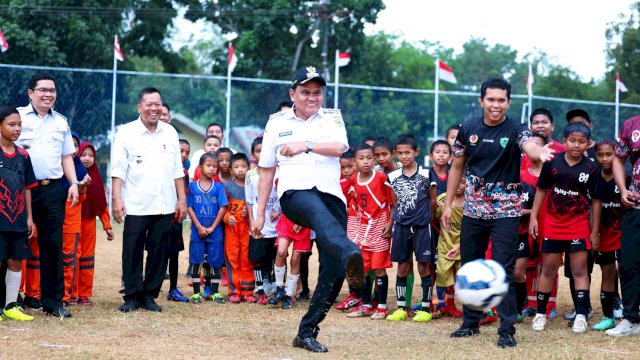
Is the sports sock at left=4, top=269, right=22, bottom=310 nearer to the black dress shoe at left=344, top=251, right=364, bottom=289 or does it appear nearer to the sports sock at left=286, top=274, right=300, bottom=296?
the sports sock at left=286, top=274, right=300, bottom=296

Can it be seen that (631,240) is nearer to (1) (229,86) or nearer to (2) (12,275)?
(2) (12,275)

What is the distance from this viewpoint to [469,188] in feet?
24.9

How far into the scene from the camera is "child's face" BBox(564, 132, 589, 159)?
7918mm

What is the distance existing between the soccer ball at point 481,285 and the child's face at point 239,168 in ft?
14.1

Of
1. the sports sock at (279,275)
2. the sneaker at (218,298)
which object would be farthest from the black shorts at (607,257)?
the sneaker at (218,298)

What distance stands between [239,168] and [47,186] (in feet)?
8.38

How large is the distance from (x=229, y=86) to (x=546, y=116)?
9.92 m

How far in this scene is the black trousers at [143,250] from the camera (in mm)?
8773

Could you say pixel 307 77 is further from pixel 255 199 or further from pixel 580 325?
pixel 580 325

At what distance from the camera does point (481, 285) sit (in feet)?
21.2

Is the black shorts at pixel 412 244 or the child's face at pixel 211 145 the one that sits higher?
the child's face at pixel 211 145

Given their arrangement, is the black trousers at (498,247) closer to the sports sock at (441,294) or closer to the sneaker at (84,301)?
the sports sock at (441,294)

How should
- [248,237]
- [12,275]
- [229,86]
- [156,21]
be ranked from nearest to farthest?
[12,275] → [248,237] → [229,86] → [156,21]

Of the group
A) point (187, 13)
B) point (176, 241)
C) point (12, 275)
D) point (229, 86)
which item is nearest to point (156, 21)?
point (187, 13)
